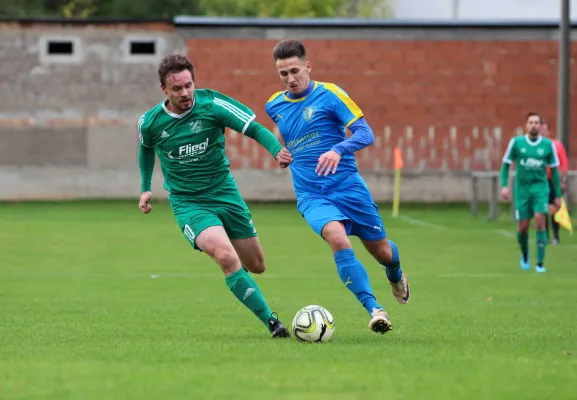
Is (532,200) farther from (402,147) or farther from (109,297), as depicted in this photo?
(402,147)

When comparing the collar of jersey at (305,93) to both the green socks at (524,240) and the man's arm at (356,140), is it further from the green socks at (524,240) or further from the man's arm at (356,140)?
the green socks at (524,240)

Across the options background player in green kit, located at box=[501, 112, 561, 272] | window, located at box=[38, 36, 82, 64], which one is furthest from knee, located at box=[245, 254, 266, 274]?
window, located at box=[38, 36, 82, 64]

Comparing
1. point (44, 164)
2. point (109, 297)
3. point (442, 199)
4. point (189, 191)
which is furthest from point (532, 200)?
point (44, 164)

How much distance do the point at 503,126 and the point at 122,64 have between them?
34.1ft

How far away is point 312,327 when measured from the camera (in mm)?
8797

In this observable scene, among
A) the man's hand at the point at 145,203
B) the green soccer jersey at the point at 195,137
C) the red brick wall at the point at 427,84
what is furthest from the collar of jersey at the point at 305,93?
the red brick wall at the point at 427,84

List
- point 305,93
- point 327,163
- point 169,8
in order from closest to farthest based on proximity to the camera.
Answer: point 327,163
point 305,93
point 169,8

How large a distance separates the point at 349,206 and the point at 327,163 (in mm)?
706

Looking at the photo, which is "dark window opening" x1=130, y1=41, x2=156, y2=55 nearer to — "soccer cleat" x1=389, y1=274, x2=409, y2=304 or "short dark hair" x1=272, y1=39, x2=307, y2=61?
"soccer cleat" x1=389, y1=274, x2=409, y2=304

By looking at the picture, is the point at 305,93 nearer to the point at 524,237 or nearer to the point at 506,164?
the point at 506,164

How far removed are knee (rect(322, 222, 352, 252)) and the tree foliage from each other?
179ft

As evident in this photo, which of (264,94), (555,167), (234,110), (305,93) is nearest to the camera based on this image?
(234,110)

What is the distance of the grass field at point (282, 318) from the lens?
6555mm

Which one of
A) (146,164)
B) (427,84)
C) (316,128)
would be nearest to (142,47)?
(427,84)
